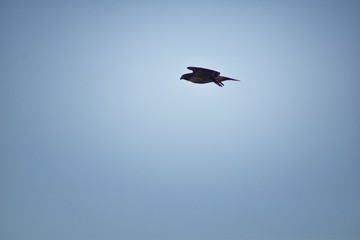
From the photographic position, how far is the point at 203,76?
13.1m

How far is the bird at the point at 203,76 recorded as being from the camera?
1278cm

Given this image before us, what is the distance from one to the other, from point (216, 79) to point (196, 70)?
1.02m

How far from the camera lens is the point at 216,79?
1310 cm

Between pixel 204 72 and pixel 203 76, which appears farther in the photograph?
pixel 203 76

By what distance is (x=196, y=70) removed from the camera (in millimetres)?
12891

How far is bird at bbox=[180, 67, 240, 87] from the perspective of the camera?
1278 cm
